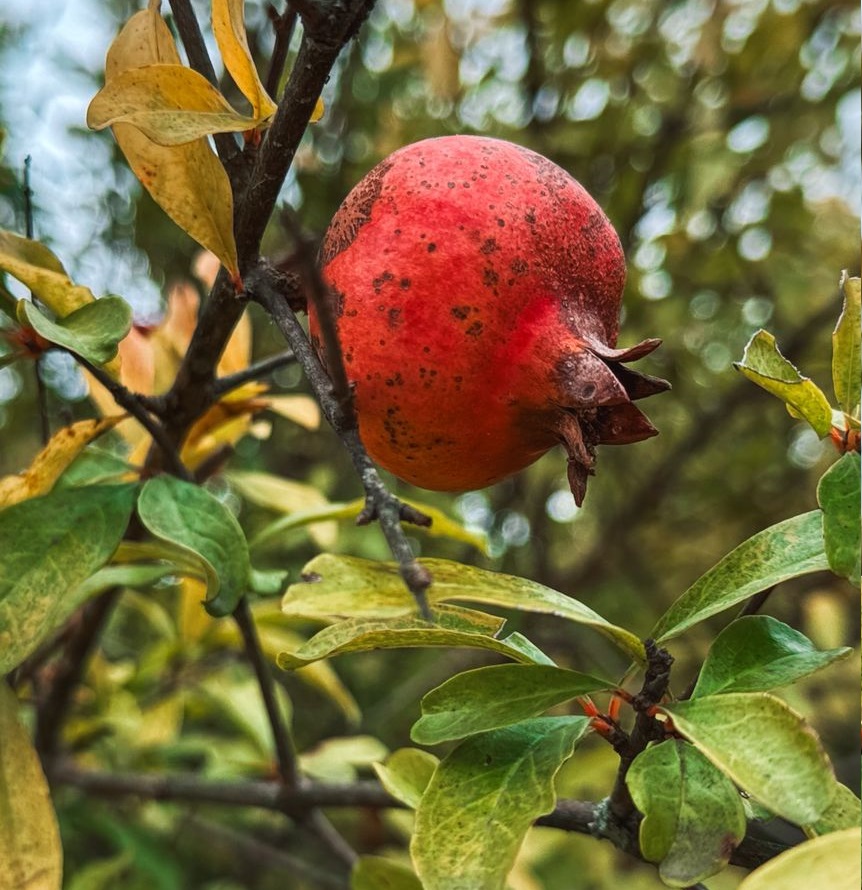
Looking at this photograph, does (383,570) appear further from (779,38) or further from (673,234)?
(779,38)

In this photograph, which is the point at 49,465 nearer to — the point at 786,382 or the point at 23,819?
the point at 23,819

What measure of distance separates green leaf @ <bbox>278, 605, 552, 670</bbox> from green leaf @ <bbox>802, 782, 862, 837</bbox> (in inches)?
6.1

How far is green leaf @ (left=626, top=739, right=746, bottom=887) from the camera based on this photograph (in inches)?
17.1

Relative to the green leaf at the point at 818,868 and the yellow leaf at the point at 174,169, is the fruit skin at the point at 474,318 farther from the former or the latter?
the green leaf at the point at 818,868

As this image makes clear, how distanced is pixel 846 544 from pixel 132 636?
78.0 inches

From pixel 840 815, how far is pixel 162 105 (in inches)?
18.9

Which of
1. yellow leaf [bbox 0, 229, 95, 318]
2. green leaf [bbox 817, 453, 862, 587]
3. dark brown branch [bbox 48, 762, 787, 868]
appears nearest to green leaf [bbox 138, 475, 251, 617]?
yellow leaf [bbox 0, 229, 95, 318]

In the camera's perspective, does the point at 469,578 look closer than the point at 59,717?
Yes

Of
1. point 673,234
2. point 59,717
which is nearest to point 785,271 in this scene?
point 673,234

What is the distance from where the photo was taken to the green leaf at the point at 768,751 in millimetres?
385

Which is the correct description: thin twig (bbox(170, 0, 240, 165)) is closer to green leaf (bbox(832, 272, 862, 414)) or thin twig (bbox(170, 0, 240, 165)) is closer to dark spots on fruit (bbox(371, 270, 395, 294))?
dark spots on fruit (bbox(371, 270, 395, 294))

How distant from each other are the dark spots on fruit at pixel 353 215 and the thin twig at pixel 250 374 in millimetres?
140

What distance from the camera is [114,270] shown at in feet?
5.56

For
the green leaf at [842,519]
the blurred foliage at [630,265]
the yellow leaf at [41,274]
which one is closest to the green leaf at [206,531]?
the yellow leaf at [41,274]
